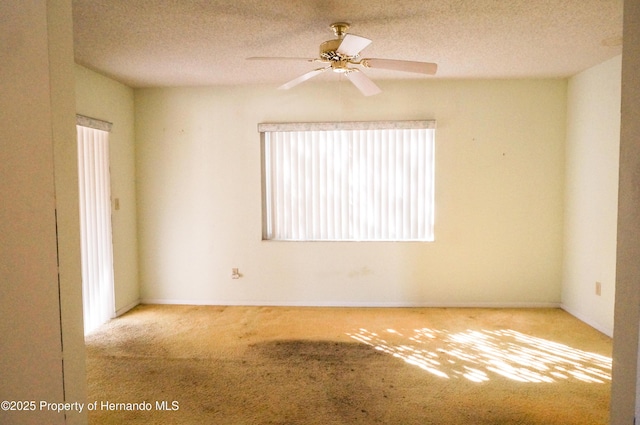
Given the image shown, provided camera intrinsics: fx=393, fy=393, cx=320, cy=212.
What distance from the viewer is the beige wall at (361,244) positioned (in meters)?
4.21

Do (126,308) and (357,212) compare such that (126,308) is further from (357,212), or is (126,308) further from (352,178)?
(352,178)

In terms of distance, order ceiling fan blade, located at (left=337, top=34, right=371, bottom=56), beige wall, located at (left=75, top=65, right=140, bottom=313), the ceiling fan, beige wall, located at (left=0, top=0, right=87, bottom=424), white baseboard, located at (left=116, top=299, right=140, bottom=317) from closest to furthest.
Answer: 1. beige wall, located at (left=0, top=0, right=87, bottom=424)
2. ceiling fan blade, located at (left=337, top=34, right=371, bottom=56)
3. the ceiling fan
4. beige wall, located at (left=75, top=65, right=140, bottom=313)
5. white baseboard, located at (left=116, top=299, right=140, bottom=317)

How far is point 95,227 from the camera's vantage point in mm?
3832

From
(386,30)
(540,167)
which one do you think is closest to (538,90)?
(540,167)

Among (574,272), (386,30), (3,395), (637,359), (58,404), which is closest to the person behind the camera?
(3,395)

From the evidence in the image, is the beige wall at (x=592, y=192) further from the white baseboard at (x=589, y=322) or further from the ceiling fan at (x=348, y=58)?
the ceiling fan at (x=348, y=58)

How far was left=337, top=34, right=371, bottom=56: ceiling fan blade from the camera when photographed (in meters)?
2.13

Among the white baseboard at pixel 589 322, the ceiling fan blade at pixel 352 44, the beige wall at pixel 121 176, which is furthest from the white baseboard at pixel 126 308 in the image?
the white baseboard at pixel 589 322

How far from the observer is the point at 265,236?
4.52 metres

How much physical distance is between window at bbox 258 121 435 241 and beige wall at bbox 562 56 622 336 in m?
1.41

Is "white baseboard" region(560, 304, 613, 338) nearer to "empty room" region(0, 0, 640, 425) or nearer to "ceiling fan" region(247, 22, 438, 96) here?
"empty room" region(0, 0, 640, 425)

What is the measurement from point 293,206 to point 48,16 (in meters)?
3.37

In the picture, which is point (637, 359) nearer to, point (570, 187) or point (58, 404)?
point (58, 404)

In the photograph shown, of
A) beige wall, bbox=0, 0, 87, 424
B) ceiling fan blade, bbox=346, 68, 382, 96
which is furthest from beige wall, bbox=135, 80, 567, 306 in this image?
beige wall, bbox=0, 0, 87, 424
